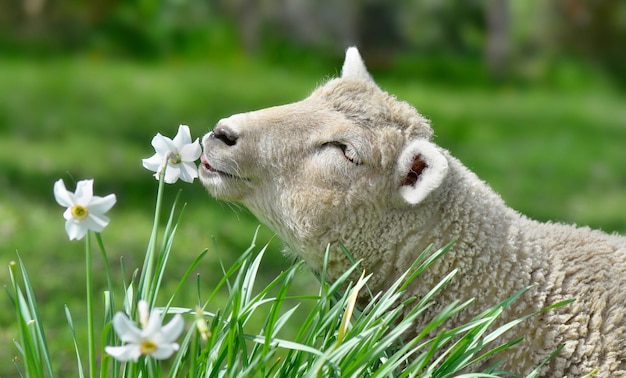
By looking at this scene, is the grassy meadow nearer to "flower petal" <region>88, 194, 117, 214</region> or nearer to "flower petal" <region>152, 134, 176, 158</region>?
"flower petal" <region>152, 134, 176, 158</region>

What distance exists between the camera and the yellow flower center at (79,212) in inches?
120

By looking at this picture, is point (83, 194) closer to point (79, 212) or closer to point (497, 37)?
point (79, 212)

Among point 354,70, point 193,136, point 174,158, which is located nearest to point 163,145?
point 174,158

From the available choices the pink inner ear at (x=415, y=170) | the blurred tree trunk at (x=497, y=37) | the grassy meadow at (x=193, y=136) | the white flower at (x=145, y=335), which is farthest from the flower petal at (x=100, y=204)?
the blurred tree trunk at (x=497, y=37)

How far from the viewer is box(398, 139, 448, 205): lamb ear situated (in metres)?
3.51

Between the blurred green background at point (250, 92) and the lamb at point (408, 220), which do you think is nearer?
the lamb at point (408, 220)

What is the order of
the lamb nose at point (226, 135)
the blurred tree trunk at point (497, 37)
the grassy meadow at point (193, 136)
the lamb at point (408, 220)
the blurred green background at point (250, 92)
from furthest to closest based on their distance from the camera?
the blurred tree trunk at point (497, 37)
the blurred green background at point (250, 92)
the grassy meadow at point (193, 136)
the lamb nose at point (226, 135)
the lamb at point (408, 220)

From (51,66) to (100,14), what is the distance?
4.74 ft

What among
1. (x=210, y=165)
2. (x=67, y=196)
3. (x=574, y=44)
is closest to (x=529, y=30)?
(x=574, y=44)

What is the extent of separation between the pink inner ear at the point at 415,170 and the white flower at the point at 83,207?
1.20m

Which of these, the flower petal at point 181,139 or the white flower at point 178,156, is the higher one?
the flower petal at point 181,139

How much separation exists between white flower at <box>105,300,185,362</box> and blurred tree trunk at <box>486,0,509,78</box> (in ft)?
39.4

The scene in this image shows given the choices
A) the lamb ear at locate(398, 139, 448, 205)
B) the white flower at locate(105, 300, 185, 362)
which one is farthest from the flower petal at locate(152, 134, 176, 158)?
the white flower at locate(105, 300, 185, 362)

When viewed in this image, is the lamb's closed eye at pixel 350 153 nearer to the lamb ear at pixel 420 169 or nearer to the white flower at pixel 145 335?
the lamb ear at pixel 420 169
